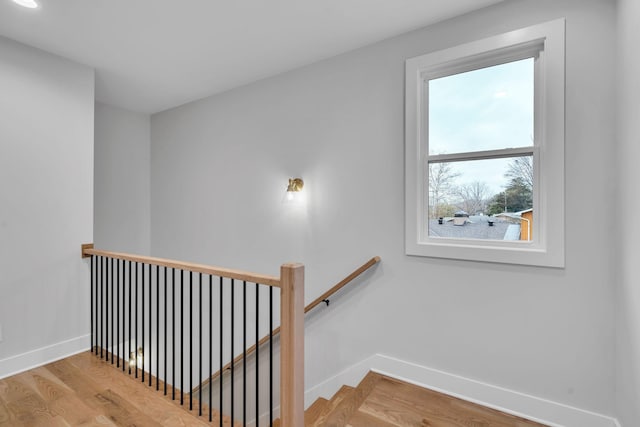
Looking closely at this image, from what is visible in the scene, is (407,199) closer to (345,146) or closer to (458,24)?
(345,146)

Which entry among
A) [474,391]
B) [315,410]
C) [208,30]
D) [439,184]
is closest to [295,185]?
[439,184]

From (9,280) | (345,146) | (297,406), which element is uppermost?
(345,146)

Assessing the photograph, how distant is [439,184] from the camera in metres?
2.24

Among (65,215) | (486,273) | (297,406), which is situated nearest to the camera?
(297,406)

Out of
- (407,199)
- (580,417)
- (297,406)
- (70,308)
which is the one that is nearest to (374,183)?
(407,199)

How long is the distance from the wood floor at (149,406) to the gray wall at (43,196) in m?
0.43

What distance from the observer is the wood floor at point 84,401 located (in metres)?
1.81

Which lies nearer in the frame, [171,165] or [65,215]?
[65,215]

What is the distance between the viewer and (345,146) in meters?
2.52

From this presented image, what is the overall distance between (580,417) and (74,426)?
2770 mm

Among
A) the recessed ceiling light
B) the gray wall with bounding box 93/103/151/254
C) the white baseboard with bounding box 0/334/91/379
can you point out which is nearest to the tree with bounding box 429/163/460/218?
the recessed ceiling light

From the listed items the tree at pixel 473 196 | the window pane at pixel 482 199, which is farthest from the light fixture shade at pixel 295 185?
the tree at pixel 473 196

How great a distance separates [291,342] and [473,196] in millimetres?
1506

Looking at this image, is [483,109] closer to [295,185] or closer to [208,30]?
[295,185]
